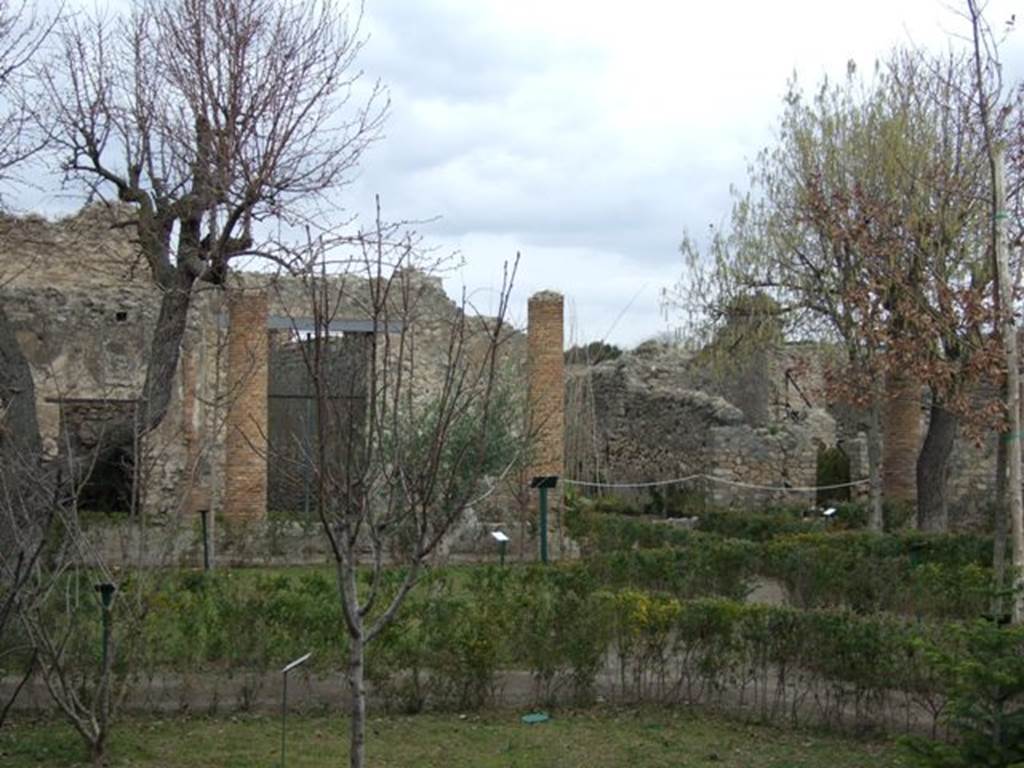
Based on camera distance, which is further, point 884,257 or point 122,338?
point 122,338

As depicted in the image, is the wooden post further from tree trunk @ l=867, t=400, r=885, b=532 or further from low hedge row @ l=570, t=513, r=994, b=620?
tree trunk @ l=867, t=400, r=885, b=532

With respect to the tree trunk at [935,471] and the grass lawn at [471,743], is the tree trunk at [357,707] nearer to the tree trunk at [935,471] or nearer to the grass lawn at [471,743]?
the grass lawn at [471,743]

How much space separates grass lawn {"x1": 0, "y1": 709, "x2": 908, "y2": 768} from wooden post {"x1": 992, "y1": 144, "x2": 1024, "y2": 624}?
4.90ft

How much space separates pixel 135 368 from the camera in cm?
1808

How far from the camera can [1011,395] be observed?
8.56m

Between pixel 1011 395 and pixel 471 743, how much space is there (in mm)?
4049

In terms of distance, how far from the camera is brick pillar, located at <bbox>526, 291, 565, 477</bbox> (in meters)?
18.8

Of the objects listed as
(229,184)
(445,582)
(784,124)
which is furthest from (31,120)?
(784,124)

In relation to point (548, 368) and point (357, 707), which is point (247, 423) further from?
point (357, 707)

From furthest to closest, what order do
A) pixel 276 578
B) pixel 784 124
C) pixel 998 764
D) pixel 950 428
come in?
1. pixel 784 124
2. pixel 950 428
3. pixel 276 578
4. pixel 998 764

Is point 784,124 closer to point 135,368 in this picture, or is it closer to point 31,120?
point 135,368

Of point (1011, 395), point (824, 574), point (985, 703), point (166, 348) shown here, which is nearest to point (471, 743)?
point (985, 703)

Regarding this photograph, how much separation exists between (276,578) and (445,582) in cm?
125

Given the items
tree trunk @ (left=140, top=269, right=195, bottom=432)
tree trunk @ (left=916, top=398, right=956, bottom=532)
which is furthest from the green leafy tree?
tree trunk @ (left=140, top=269, right=195, bottom=432)
